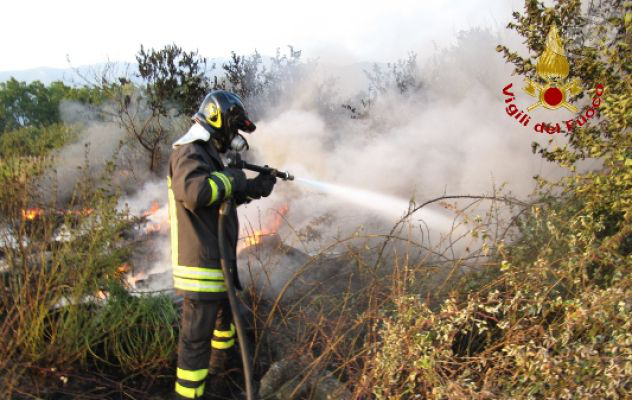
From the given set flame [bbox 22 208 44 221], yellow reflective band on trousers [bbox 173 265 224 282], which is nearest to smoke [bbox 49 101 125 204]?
flame [bbox 22 208 44 221]

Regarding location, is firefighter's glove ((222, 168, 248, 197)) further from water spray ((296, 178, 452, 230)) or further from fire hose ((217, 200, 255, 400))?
water spray ((296, 178, 452, 230))

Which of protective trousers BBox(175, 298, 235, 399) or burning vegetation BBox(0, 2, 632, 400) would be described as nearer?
burning vegetation BBox(0, 2, 632, 400)

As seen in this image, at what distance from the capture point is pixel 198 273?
2.41m

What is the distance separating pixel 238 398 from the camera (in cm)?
274

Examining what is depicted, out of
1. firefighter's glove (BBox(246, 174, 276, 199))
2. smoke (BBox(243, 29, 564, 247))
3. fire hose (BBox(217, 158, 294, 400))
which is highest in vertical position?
smoke (BBox(243, 29, 564, 247))

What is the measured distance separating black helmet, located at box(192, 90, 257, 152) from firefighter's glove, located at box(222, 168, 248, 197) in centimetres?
25

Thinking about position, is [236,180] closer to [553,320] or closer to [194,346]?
[194,346]

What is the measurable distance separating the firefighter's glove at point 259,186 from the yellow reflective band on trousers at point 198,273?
483 mm

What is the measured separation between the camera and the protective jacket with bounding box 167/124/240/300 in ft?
7.66

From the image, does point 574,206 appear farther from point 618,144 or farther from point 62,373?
point 62,373

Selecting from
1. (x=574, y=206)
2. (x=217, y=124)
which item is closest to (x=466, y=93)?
(x=574, y=206)

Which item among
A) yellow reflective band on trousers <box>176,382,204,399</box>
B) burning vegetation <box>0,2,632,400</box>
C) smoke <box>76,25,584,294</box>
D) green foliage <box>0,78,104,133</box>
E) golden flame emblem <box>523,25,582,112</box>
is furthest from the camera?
green foliage <box>0,78,104,133</box>

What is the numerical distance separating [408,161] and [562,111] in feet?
6.60

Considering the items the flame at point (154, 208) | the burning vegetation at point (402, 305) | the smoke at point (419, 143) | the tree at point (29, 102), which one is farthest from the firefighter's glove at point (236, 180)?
the tree at point (29, 102)
